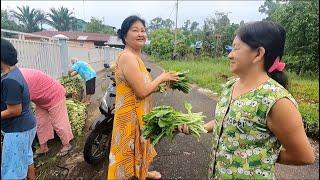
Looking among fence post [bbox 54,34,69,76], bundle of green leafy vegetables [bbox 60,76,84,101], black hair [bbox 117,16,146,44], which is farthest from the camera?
fence post [bbox 54,34,69,76]

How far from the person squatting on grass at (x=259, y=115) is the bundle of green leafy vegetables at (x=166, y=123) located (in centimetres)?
51

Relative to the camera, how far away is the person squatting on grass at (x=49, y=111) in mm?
3874

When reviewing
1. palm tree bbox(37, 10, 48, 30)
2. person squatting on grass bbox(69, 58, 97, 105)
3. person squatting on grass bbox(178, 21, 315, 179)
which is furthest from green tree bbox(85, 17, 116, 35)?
person squatting on grass bbox(178, 21, 315, 179)

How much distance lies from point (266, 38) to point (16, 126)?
207 cm

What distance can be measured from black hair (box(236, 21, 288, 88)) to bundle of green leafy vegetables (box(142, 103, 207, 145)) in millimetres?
786

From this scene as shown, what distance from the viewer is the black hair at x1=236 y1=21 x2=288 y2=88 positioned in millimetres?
1590

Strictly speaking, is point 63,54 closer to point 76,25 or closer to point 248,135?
point 248,135

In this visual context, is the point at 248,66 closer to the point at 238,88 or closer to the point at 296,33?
the point at 238,88

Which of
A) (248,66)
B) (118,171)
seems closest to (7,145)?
(118,171)

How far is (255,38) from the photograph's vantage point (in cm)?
160

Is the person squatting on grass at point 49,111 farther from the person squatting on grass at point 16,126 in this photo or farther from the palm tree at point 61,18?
the palm tree at point 61,18

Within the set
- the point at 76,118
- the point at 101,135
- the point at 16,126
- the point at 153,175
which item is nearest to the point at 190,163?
the point at 153,175

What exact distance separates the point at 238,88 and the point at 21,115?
1.80m

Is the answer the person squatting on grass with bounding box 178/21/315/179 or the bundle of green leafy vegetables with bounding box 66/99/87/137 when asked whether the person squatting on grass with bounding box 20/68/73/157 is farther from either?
the person squatting on grass with bounding box 178/21/315/179
